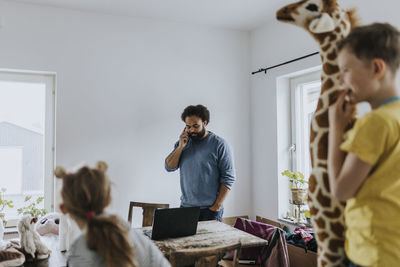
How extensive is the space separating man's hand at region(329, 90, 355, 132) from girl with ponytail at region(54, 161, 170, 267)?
0.71 meters

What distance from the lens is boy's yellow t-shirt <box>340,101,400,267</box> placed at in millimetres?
916

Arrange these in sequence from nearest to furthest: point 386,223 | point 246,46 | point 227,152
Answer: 1. point 386,223
2. point 227,152
3. point 246,46

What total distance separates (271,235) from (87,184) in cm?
176

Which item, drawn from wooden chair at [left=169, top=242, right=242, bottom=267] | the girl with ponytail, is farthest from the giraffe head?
wooden chair at [left=169, top=242, right=242, bottom=267]

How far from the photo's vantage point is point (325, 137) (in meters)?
1.17

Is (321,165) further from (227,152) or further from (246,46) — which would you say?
(246,46)

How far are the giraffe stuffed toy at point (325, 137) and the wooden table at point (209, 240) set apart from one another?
82 centimetres

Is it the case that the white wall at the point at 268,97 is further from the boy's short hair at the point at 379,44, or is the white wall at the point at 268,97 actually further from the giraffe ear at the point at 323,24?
the boy's short hair at the point at 379,44

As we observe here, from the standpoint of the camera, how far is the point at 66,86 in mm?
3242

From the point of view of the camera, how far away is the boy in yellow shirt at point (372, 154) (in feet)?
3.02

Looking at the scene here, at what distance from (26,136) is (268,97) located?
2.38m

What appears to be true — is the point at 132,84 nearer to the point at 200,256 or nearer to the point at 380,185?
the point at 200,256

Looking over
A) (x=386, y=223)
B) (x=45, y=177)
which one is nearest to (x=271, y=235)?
(x=386, y=223)

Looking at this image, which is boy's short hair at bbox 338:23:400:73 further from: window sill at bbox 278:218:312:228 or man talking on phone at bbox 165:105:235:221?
window sill at bbox 278:218:312:228
